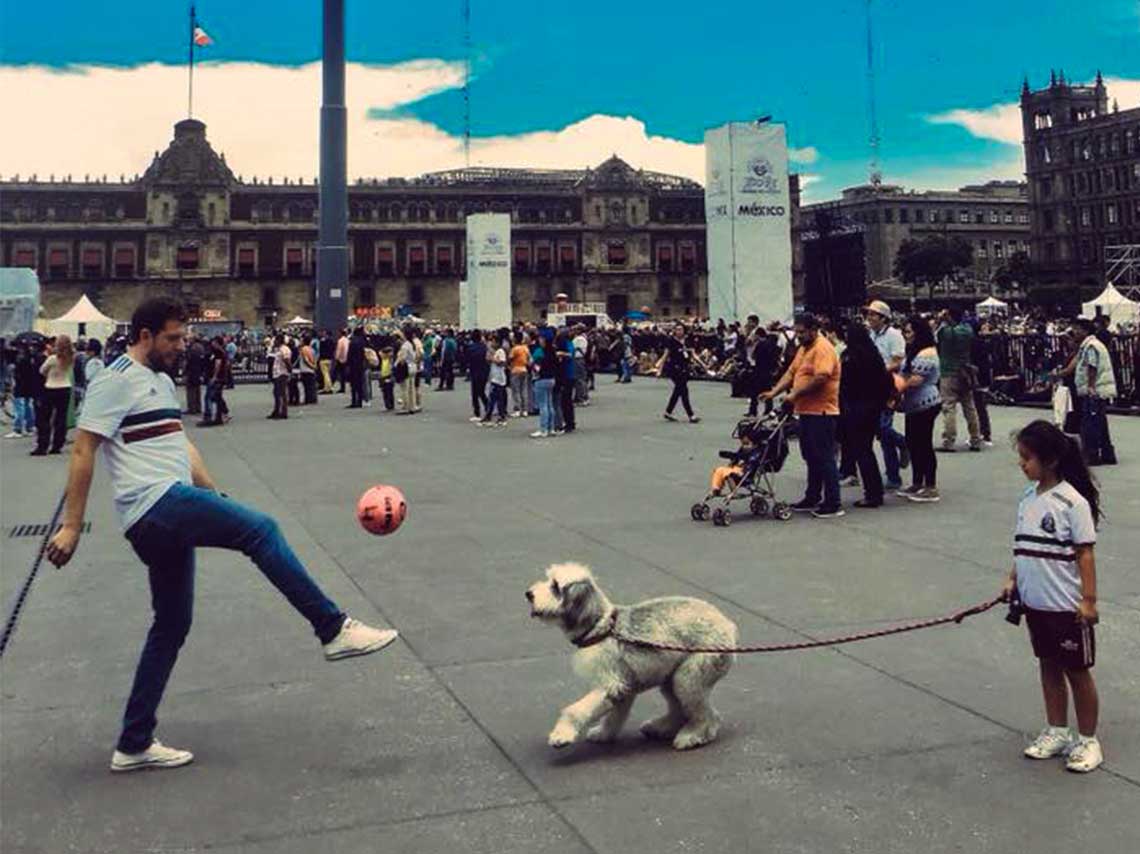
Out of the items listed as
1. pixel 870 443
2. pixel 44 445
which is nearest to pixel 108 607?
pixel 870 443

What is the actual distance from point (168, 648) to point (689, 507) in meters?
6.22

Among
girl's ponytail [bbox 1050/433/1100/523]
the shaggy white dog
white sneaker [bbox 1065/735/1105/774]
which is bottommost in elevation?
white sneaker [bbox 1065/735/1105/774]

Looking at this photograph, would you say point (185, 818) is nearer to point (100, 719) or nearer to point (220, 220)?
point (100, 719)

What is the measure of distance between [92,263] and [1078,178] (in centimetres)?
9217

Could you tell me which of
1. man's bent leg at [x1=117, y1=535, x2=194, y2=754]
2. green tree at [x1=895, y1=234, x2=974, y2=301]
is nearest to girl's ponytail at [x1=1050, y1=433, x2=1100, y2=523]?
man's bent leg at [x1=117, y1=535, x2=194, y2=754]

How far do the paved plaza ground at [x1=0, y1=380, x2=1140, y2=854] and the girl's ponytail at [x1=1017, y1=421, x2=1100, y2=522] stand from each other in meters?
0.94

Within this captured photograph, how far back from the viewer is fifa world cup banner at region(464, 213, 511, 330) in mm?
34938

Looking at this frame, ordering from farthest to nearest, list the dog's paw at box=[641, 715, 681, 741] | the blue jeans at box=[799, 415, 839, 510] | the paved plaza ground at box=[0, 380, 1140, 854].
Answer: the blue jeans at box=[799, 415, 839, 510] → the dog's paw at box=[641, 715, 681, 741] → the paved plaza ground at box=[0, 380, 1140, 854]

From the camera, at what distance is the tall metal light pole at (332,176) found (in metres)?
33.0

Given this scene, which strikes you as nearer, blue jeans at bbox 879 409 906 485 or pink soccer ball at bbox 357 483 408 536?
pink soccer ball at bbox 357 483 408 536

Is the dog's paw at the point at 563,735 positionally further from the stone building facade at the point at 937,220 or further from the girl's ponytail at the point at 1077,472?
the stone building facade at the point at 937,220

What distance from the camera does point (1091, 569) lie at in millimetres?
3766

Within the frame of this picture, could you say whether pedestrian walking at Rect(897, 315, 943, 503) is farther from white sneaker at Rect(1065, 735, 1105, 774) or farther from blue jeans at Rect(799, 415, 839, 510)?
white sneaker at Rect(1065, 735, 1105, 774)

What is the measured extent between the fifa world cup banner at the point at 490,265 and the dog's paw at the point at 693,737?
102ft
